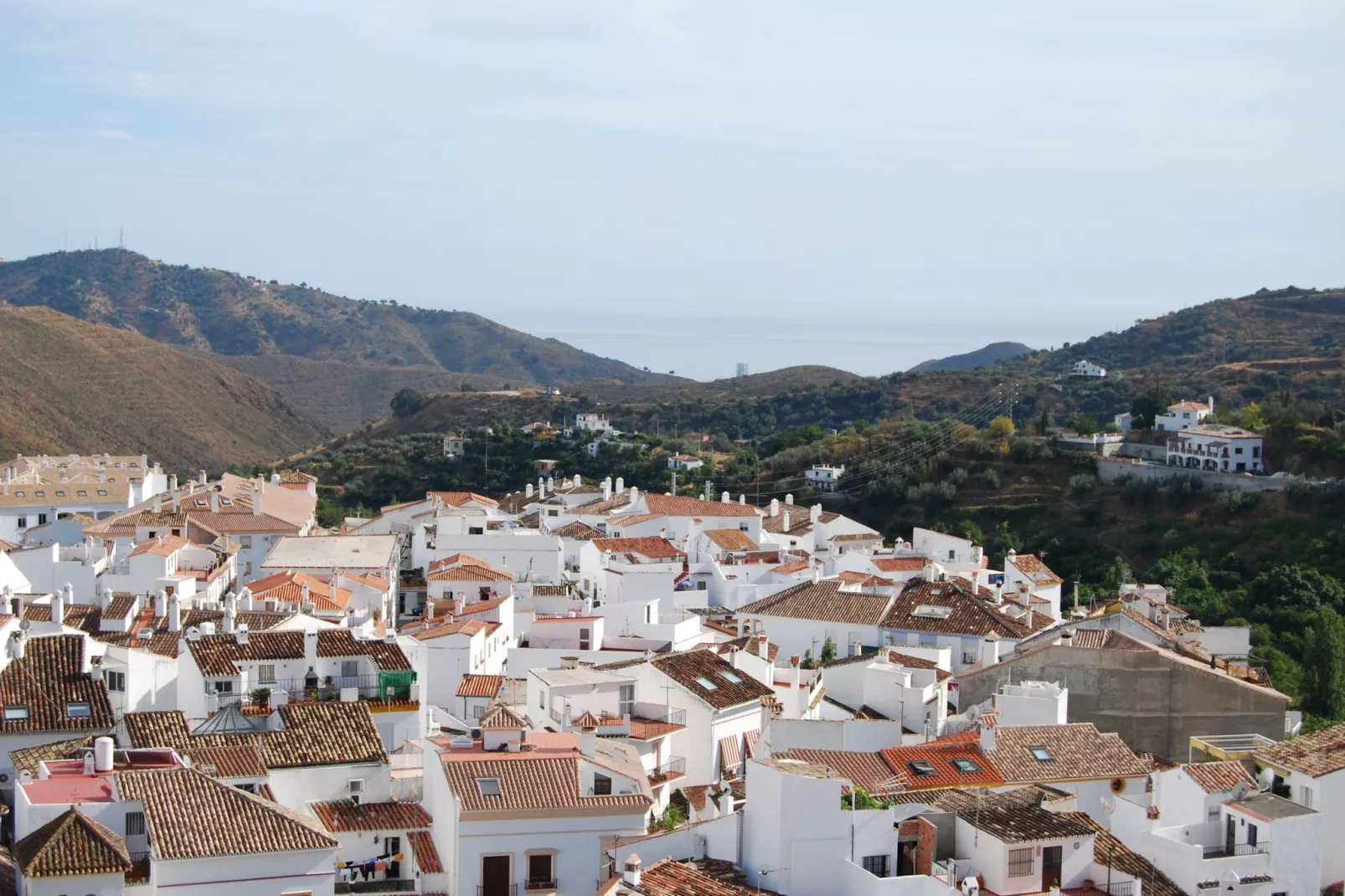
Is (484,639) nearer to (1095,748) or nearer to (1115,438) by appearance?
(1095,748)

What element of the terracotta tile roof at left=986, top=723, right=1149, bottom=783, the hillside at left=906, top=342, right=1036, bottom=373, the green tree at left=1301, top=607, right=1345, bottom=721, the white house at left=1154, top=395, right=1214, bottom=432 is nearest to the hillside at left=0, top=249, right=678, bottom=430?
the hillside at left=906, top=342, right=1036, bottom=373

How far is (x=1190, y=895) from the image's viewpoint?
15.3 meters

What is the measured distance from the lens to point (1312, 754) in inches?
679

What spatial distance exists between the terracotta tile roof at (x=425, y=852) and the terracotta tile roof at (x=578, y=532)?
76.9 ft

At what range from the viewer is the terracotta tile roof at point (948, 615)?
1187 inches

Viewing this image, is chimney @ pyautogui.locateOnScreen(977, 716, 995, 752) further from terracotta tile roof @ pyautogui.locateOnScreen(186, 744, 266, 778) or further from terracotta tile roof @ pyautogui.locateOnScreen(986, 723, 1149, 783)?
terracotta tile roof @ pyautogui.locateOnScreen(186, 744, 266, 778)

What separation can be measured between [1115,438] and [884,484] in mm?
9721

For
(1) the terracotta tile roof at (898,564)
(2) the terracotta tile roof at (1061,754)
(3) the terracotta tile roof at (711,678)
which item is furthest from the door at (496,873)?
(1) the terracotta tile roof at (898,564)

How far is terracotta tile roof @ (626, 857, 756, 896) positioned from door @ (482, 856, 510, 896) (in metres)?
1.51

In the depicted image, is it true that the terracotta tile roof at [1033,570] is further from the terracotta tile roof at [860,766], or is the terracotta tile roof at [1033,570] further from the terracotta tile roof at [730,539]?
the terracotta tile roof at [860,766]

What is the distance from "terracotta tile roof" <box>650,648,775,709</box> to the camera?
21725 millimetres

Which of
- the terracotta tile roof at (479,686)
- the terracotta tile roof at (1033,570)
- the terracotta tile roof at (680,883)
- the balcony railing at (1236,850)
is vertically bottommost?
the terracotta tile roof at (1033,570)

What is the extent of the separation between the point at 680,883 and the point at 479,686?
10.5 m

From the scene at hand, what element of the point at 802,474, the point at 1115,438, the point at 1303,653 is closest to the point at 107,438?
the point at 802,474
